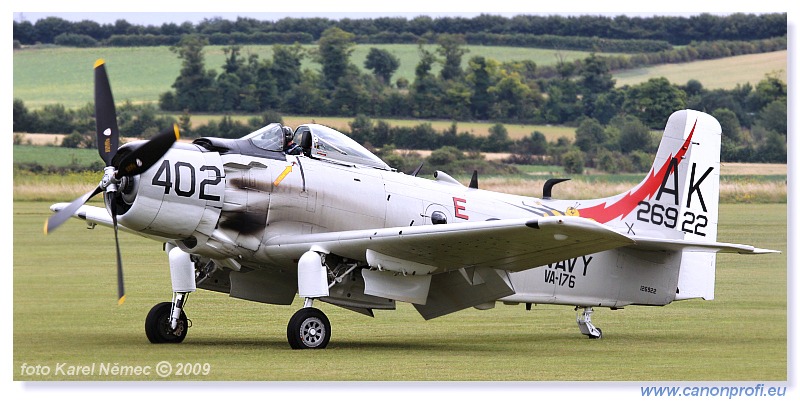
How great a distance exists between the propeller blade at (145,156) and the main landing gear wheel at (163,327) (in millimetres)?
2516

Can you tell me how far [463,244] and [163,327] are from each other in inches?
164

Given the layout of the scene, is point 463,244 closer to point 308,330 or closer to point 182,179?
point 308,330

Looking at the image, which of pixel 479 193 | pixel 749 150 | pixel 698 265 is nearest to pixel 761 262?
pixel 749 150

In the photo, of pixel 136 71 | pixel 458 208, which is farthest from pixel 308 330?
pixel 136 71

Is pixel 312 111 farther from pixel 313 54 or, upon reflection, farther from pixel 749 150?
pixel 749 150

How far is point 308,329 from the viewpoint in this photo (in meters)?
15.5

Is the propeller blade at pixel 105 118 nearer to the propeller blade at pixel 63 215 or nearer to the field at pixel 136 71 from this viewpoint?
the propeller blade at pixel 63 215

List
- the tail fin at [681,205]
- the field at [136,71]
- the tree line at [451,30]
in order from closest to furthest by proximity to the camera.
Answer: the tail fin at [681,205] < the field at [136,71] < the tree line at [451,30]

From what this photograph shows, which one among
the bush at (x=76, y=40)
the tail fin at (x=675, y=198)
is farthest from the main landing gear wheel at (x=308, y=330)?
the bush at (x=76, y=40)

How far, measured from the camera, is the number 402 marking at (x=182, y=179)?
14.8 meters

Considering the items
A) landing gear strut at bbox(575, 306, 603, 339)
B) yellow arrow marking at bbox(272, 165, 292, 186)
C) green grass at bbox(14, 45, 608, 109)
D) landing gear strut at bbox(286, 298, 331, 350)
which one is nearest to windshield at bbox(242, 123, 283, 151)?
yellow arrow marking at bbox(272, 165, 292, 186)

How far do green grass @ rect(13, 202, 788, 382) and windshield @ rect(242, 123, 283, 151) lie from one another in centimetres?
259

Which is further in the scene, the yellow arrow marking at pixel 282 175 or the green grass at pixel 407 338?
the yellow arrow marking at pixel 282 175

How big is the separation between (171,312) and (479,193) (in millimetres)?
4711
